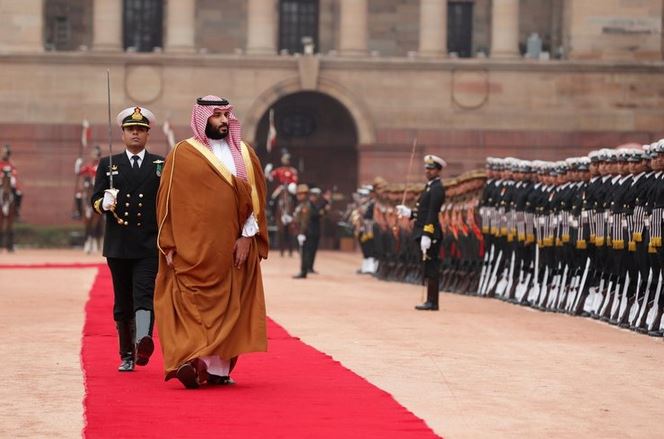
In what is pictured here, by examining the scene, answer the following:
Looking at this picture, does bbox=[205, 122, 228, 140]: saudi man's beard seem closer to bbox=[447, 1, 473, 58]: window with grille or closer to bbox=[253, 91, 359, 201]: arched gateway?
bbox=[253, 91, 359, 201]: arched gateway

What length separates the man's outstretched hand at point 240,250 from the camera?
14.7m

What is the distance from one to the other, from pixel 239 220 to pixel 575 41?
45527 mm

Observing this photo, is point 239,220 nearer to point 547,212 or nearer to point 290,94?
point 547,212

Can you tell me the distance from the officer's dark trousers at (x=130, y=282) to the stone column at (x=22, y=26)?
4316cm

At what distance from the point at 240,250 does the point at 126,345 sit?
1679 millimetres

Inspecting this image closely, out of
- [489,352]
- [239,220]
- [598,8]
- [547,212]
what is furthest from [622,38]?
[239,220]

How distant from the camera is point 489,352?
18438 millimetres

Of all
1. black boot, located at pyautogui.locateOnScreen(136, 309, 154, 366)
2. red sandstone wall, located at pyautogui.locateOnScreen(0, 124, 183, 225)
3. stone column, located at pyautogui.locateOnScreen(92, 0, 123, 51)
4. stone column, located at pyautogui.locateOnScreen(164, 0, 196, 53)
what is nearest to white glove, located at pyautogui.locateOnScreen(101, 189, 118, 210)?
black boot, located at pyautogui.locateOnScreen(136, 309, 154, 366)

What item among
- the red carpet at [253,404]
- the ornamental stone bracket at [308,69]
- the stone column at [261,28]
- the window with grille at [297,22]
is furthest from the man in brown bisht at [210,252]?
the window with grille at [297,22]

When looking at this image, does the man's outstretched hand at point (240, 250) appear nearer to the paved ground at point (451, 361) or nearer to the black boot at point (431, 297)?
the paved ground at point (451, 361)

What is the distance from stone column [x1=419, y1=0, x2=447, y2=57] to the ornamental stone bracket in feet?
12.1

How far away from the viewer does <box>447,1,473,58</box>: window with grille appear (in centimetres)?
6353

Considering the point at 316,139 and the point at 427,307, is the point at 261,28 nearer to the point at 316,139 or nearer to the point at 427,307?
the point at 316,139

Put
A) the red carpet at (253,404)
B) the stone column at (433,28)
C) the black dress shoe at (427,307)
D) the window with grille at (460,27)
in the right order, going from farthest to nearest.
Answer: the window with grille at (460,27) → the stone column at (433,28) → the black dress shoe at (427,307) → the red carpet at (253,404)
